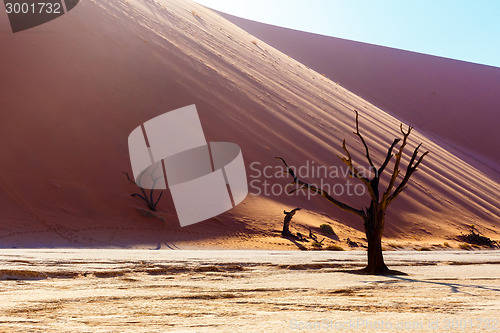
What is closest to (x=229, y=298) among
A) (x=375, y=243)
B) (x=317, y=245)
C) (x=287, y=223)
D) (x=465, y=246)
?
(x=375, y=243)

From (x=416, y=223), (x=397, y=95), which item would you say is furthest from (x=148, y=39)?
(x=397, y=95)

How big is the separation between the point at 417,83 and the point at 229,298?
60871 mm

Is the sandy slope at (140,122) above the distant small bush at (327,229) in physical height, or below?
above

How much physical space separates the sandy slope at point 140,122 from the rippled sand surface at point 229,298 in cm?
787

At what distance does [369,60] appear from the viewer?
6619cm

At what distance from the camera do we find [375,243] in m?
10.1

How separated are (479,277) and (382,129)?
26281 mm

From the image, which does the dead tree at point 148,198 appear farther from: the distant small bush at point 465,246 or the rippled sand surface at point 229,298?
the distant small bush at point 465,246

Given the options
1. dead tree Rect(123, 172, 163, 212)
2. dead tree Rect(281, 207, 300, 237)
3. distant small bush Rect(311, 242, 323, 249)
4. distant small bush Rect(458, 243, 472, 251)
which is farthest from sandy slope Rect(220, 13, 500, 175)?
dead tree Rect(123, 172, 163, 212)

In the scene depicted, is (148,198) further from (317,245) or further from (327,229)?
(327,229)

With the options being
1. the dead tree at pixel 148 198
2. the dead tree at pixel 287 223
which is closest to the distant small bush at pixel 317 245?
the dead tree at pixel 287 223

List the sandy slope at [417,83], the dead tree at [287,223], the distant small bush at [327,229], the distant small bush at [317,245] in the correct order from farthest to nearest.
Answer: the sandy slope at [417,83], the distant small bush at [327,229], the dead tree at [287,223], the distant small bush at [317,245]

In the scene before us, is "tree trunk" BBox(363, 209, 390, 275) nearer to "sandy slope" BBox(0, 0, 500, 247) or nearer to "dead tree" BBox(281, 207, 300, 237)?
"sandy slope" BBox(0, 0, 500, 247)

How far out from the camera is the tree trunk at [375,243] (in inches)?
388
